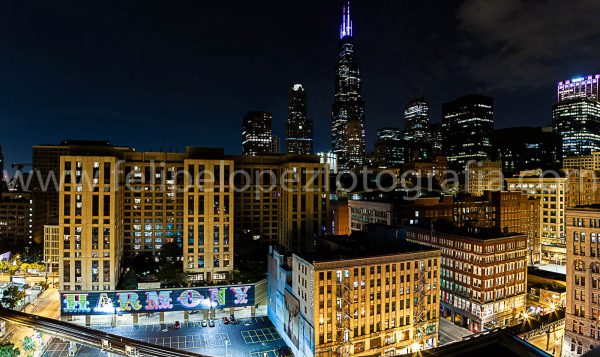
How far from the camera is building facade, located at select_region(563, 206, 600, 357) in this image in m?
73.8

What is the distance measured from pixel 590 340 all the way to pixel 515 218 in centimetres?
7321

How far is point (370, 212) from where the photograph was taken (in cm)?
13750

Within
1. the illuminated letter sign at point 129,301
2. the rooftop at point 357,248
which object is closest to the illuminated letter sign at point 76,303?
the illuminated letter sign at point 129,301

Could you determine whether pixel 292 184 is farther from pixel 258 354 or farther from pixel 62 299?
pixel 62 299

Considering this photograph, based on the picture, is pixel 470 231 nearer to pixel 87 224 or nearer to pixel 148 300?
pixel 148 300

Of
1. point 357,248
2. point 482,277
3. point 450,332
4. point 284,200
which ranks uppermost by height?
point 284,200

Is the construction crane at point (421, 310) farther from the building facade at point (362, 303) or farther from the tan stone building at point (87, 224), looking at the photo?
the tan stone building at point (87, 224)

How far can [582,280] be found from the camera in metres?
75.8

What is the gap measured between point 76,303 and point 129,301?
38.6 feet

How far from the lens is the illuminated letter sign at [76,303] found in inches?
3428

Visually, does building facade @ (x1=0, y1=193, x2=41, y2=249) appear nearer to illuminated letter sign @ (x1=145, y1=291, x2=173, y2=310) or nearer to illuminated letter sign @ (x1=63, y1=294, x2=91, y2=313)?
illuminated letter sign @ (x1=63, y1=294, x2=91, y2=313)

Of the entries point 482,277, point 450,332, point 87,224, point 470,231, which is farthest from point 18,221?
point 482,277

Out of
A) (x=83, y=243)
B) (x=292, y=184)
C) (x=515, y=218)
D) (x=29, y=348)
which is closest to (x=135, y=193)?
(x=83, y=243)

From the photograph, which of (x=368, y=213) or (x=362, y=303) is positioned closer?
(x=362, y=303)
